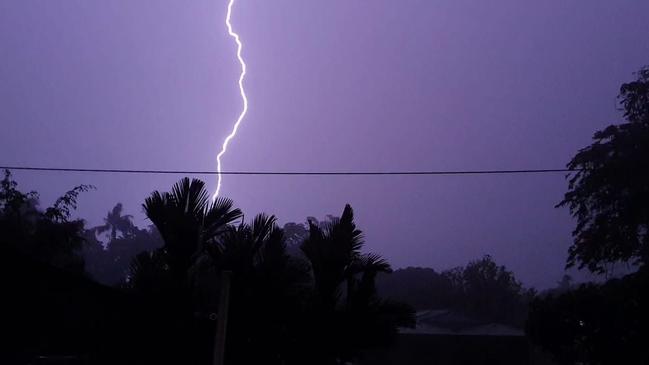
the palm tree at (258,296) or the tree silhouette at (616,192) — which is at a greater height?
the tree silhouette at (616,192)

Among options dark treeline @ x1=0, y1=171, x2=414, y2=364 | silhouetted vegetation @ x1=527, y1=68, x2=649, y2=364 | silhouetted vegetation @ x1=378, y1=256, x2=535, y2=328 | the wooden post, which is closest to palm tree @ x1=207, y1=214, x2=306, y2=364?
dark treeline @ x1=0, y1=171, x2=414, y2=364

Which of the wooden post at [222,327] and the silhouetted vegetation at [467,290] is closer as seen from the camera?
the wooden post at [222,327]

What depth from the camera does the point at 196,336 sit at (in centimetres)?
979

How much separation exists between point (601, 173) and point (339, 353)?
48.1ft

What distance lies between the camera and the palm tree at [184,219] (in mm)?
10297

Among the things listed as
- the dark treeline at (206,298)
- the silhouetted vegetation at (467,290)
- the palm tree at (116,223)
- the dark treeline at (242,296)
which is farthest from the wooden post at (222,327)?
the palm tree at (116,223)

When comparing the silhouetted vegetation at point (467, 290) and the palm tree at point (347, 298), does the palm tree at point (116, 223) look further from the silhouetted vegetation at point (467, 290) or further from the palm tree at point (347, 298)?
the palm tree at point (347, 298)

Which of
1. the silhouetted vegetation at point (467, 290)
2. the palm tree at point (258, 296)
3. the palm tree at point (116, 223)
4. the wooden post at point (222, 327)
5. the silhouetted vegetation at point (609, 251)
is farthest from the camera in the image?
the palm tree at point (116, 223)

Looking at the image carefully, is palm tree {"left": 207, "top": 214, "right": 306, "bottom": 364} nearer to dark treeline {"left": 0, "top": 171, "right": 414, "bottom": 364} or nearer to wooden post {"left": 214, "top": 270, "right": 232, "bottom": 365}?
dark treeline {"left": 0, "top": 171, "right": 414, "bottom": 364}

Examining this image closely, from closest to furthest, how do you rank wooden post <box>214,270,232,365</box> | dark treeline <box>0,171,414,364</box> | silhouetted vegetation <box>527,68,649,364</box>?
wooden post <box>214,270,232,365</box> → dark treeline <box>0,171,414,364</box> → silhouetted vegetation <box>527,68,649,364</box>

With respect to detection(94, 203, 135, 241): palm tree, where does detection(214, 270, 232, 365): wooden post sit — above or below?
below

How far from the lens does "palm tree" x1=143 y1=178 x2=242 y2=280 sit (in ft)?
33.8

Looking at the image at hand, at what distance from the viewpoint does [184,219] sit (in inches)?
407

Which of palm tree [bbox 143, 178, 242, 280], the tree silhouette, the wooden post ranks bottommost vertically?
the wooden post
